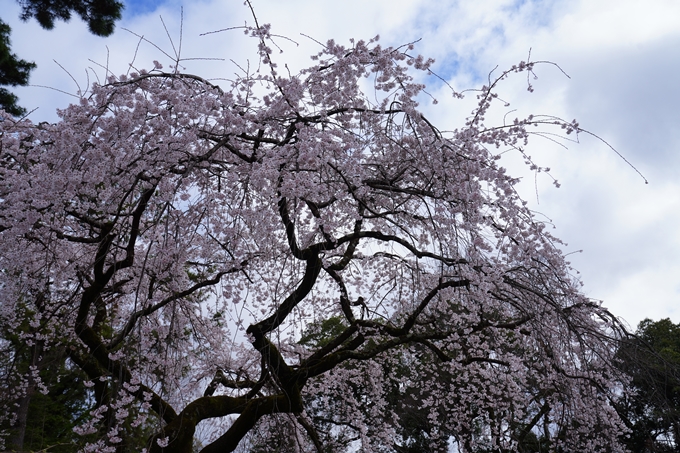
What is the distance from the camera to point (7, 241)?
432cm

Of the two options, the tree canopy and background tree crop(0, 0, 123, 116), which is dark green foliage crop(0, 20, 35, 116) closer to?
background tree crop(0, 0, 123, 116)

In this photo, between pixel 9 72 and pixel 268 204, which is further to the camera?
pixel 9 72

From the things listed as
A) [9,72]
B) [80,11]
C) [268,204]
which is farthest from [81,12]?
[268,204]

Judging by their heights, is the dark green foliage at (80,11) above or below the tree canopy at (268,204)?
above

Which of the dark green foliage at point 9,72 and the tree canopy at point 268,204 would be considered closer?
the tree canopy at point 268,204

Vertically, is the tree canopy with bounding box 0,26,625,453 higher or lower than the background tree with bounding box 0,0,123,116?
lower

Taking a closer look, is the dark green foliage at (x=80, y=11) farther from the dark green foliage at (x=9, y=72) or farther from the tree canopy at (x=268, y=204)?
the tree canopy at (x=268, y=204)

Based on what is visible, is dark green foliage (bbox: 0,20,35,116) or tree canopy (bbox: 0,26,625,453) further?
dark green foliage (bbox: 0,20,35,116)

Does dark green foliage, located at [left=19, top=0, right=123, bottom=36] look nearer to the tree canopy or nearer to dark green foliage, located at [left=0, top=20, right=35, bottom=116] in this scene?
dark green foliage, located at [left=0, top=20, right=35, bottom=116]

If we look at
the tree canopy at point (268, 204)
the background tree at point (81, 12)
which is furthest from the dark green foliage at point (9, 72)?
the tree canopy at point (268, 204)

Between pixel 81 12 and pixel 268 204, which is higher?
pixel 81 12

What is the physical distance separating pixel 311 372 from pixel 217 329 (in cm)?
206

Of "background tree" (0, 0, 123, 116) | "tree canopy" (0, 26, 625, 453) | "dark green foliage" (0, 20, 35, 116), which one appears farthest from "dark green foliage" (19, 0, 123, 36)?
"tree canopy" (0, 26, 625, 453)

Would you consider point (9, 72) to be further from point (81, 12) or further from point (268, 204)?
point (268, 204)
